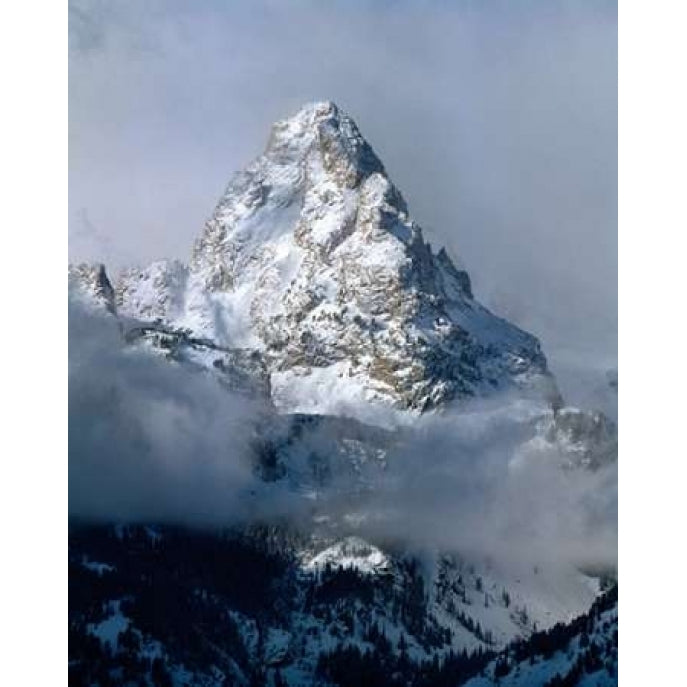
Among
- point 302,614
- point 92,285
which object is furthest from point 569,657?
point 302,614

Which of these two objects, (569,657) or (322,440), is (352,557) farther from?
(569,657)

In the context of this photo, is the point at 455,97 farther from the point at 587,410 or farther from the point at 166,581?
the point at 166,581

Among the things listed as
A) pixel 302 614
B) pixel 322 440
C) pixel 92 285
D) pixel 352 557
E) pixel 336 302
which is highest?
pixel 336 302

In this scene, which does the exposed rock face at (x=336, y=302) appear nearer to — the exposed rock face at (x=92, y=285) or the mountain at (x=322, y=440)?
the mountain at (x=322, y=440)

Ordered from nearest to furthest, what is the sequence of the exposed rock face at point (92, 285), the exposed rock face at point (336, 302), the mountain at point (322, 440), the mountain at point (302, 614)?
the exposed rock face at point (92, 285) → the mountain at point (302, 614) → the mountain at point (322, 440) → the exposed rock face at point (336, 302)

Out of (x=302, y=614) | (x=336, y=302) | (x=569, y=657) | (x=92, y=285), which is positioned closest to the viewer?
(x=569, y=657)

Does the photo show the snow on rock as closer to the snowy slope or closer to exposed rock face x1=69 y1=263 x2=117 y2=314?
exposed rock face x1=69 y1=263 x2=117 y2=314

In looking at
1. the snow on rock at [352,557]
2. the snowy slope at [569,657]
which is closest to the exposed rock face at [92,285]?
the snowy slope at [569,657]
